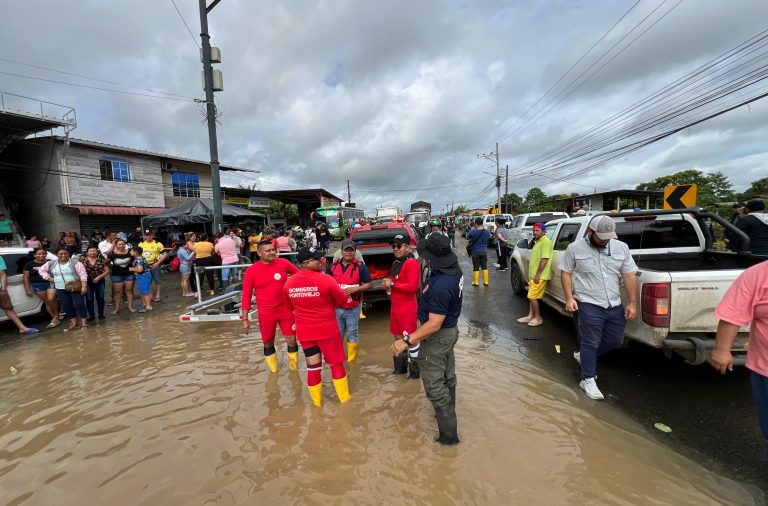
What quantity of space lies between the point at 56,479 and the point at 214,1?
8.90 metres

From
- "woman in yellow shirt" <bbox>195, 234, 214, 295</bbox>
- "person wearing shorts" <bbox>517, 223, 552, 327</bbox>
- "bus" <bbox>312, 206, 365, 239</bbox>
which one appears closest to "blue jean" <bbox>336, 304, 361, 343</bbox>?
"person wearing shorts" <bbox>517, 223, 552, 327</bbox>

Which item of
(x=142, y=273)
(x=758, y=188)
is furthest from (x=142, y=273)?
(x=758, y=188)

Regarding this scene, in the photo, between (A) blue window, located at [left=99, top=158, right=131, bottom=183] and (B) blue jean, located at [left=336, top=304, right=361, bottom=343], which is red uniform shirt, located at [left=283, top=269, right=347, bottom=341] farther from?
(A) blue window, located at [left=99, top=158, right=131, bottom=183]

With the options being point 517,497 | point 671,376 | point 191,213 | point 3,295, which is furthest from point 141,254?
point 671,376

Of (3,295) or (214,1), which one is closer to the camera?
(3,295)

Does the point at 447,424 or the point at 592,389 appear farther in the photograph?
the point at 592,389

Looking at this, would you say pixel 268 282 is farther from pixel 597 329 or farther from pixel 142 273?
pixel 142 273

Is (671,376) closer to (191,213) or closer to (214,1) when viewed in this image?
(214,1)

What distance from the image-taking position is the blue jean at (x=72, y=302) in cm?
669

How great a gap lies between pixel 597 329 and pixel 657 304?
0.55 metres

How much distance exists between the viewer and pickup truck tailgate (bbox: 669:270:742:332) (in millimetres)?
3143

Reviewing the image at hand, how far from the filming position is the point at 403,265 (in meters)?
3.75

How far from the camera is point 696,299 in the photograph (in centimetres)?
318

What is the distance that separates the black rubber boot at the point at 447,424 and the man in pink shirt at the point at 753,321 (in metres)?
1.77
